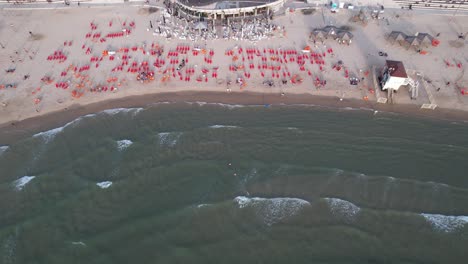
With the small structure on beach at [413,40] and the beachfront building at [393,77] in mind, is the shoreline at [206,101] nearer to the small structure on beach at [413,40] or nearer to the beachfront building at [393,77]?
the beachfront building at [393,77]

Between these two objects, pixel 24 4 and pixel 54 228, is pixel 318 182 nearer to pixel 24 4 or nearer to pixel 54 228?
pixel 54 228

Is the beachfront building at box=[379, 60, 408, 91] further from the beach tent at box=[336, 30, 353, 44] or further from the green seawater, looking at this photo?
the beach tent at box=[336, 30, 353, 44]

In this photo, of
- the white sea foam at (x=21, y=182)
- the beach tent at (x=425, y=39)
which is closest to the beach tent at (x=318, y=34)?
the beach tent at (x=425, y=39)

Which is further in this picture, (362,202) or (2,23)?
(2,23)

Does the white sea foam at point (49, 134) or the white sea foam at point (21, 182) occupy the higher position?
the white sea foam at point (49, 134)

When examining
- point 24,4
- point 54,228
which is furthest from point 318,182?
point 24,4

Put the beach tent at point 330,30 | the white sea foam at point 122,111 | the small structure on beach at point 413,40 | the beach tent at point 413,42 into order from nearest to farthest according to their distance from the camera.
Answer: the white sea foam at point 122,111 → the beach tent at point 413,42 → the small structure on beach at point 413,40 → the beach tent at point 330,30

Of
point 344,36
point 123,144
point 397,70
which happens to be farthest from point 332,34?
point 123,144
